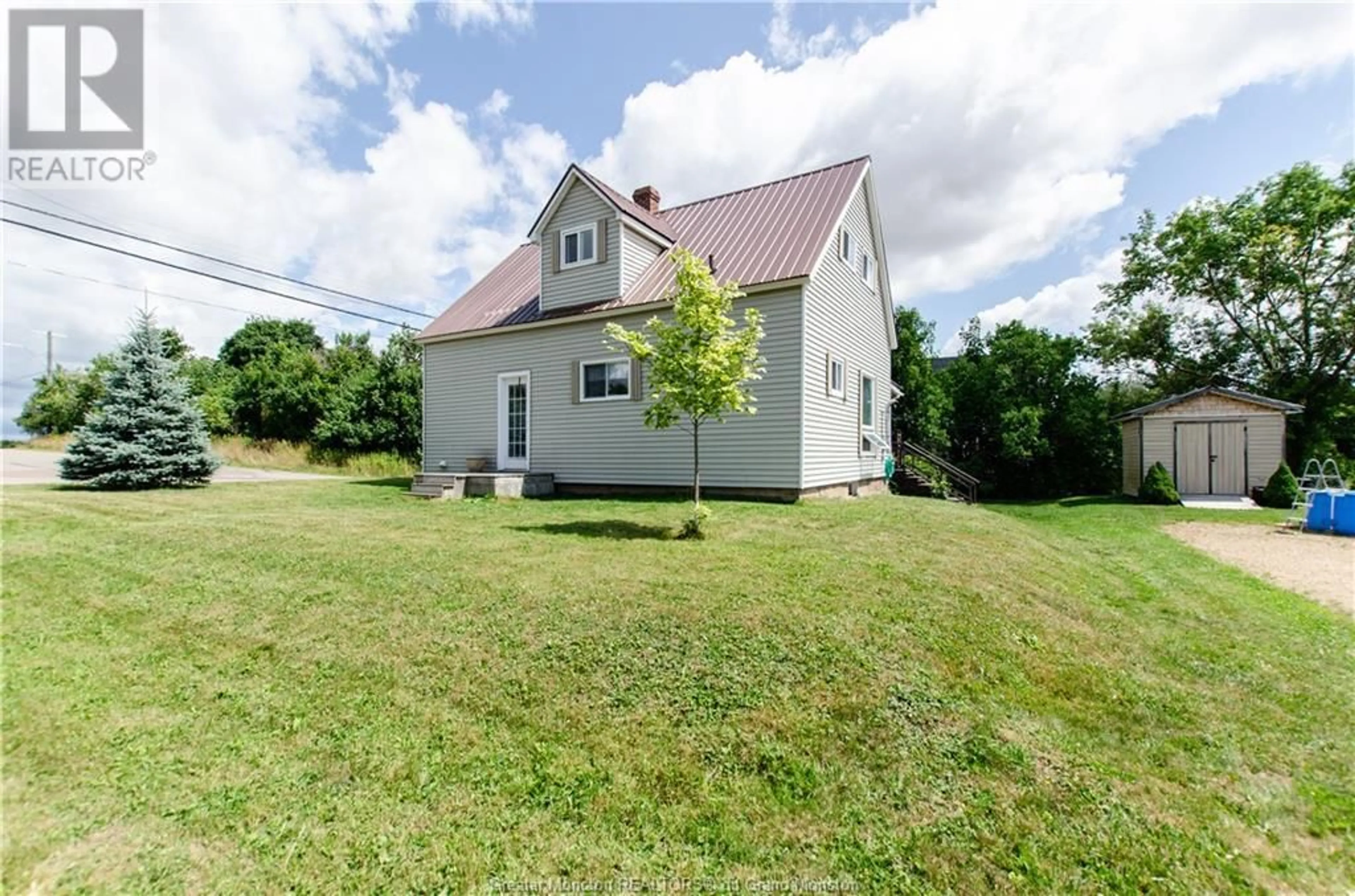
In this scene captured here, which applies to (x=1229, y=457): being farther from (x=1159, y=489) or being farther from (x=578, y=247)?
(x=578, y=247)

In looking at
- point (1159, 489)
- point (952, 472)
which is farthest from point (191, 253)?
point (1159, 489)

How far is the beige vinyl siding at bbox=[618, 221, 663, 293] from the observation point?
39.9 ft

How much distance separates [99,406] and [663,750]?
54.1ft

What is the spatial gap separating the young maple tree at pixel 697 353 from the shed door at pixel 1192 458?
17797 millimetres

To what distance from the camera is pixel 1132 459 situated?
60.8 feet

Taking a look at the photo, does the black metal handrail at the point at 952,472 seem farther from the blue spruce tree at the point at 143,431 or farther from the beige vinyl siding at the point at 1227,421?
the blue spruce tree at the point at 143,431

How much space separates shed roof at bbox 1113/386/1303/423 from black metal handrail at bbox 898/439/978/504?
17.9 feet

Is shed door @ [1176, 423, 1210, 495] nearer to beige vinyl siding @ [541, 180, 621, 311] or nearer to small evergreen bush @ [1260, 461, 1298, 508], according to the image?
small evergreen bush @ [1260, 461, 1298, 508]

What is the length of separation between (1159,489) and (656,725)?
777 inches

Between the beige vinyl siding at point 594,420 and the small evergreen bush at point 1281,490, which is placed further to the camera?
the small evergreen bush at point 1281,490

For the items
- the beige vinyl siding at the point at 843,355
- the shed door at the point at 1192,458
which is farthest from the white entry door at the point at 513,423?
the shed door at the point at 1192,458

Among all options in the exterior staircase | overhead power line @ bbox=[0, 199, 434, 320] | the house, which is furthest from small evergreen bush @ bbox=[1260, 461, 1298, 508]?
overhead power line @ bbox=[0, 199, 434, 320]

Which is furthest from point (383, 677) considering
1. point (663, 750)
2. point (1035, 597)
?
point (1035, 597)

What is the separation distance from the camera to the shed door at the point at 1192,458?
55.6 feet
